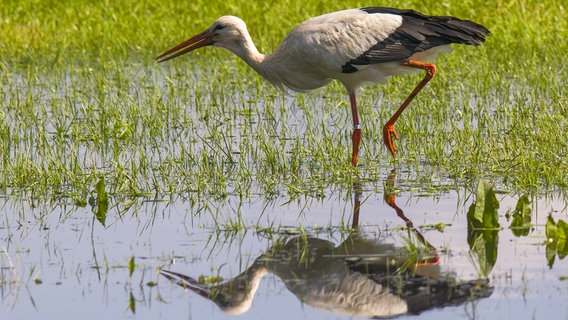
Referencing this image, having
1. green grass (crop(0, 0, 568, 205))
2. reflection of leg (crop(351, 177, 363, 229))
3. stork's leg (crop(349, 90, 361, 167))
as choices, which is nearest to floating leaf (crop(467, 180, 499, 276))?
reflection of leg (crop(351, 177, 363, 229))

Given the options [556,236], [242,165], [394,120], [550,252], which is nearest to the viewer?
[550,252]

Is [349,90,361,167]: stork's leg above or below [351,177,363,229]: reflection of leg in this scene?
above

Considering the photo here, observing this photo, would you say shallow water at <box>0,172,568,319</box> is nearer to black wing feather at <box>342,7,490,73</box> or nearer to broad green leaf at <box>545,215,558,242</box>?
broad green leaf at <box>545,215,558,242</box>

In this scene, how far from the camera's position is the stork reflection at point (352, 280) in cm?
540

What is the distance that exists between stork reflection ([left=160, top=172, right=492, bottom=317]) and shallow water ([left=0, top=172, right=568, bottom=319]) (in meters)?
0.03

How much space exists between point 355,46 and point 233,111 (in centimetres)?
216

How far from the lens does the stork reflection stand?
5.40m

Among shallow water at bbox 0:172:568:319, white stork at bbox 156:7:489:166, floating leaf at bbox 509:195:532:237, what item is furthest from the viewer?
white stork at bbox 156:7:489:166

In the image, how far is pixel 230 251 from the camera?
20.9ft

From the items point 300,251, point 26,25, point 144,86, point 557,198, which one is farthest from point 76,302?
point 26,25

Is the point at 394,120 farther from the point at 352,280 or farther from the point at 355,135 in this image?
the point at 352,280

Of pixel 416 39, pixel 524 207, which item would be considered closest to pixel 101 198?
pixel 524 207

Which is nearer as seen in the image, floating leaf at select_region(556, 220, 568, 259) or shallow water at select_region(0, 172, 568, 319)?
shallow water at select_region(0, 172, 568, 319)

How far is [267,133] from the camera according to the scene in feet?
31.7
